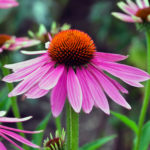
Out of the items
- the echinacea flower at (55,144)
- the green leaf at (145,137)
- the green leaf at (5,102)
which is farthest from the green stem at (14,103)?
the green leaf at (145,137)

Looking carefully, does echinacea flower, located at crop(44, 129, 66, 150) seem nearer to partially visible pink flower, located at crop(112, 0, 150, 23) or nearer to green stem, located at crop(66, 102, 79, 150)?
green stem, located at crop(66, 102, 79, 150)

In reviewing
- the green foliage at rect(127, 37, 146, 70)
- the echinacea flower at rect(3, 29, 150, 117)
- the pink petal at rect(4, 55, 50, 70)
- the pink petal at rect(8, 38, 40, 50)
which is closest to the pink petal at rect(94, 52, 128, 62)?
the echinacea flower at rect(3, 29, 150, 117)

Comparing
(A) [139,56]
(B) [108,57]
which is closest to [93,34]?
(A) [139,56]

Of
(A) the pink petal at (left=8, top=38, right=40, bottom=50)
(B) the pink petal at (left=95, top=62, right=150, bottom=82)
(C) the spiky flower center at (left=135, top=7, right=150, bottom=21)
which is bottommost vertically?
(B) the pink petal at (left=95, top=62, right=150, bottom=82)

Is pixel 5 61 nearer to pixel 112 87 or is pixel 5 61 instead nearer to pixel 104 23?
pixel 112 87

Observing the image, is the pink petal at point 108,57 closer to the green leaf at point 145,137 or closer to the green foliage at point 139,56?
the green leaf at point 145,137

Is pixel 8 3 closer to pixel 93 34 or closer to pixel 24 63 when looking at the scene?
pixel 24 63
